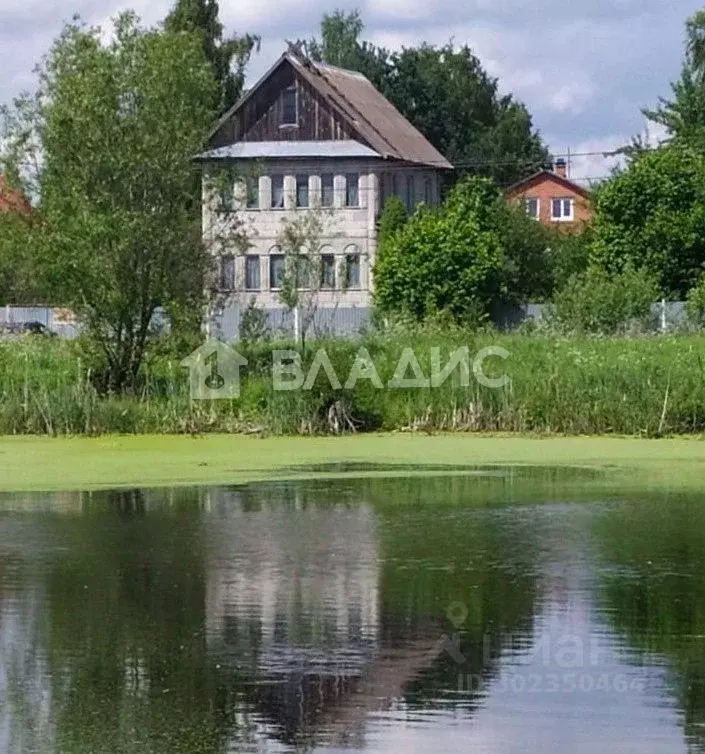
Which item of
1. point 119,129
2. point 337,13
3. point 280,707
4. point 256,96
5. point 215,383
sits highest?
point 337,13

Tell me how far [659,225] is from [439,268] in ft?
19.7

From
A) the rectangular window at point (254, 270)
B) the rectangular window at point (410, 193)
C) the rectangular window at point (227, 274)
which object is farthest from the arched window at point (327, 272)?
the rectangular window at point (410, 193)

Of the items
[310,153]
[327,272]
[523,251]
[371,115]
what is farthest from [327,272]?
[371,115]

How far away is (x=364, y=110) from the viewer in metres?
65.9

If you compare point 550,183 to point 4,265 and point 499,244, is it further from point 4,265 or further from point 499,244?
point 4,265

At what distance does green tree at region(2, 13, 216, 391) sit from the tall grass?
1.15 m

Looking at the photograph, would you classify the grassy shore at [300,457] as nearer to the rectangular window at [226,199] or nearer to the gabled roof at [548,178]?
the rectangular window at [226,199]

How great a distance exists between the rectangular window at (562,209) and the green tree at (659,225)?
1428 inches

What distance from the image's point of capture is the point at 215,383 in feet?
92.8

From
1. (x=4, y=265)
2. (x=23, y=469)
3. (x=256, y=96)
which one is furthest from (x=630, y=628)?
(x=256, y=96)

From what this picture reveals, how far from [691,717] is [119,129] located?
20976 mm

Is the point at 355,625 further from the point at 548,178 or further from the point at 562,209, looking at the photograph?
the point at 562,209

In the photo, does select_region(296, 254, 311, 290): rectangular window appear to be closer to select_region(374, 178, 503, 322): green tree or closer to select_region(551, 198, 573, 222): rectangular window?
select_region(374, 178, 503, 322): green tree

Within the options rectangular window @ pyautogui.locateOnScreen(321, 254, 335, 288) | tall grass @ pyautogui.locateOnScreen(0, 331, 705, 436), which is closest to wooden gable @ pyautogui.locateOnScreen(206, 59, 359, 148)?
rectangular window @ pyautogui.locateOnScreen(321, 254, 335, 288)
